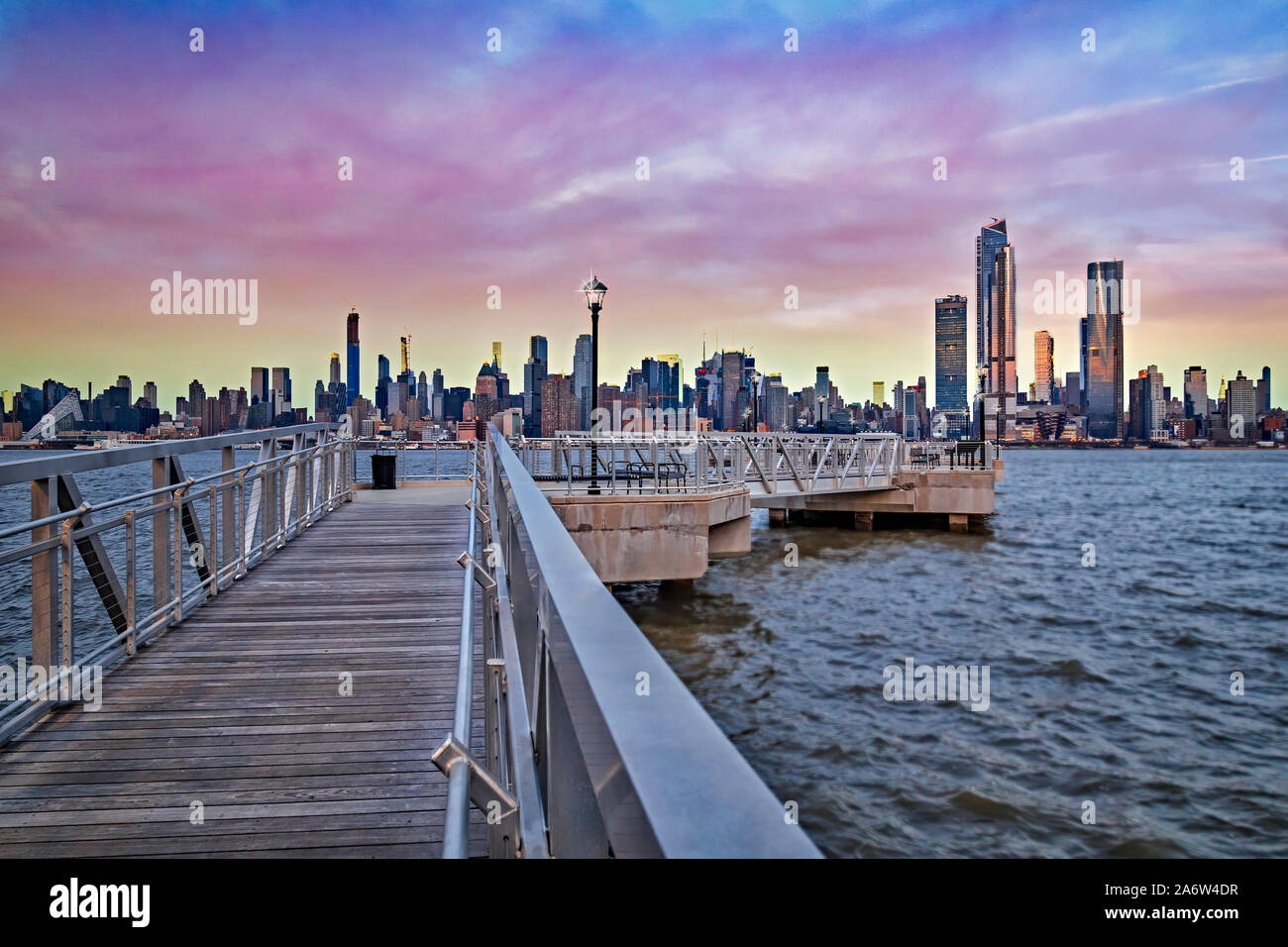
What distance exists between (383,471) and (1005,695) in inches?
587

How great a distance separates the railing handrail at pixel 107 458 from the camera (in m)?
5.26

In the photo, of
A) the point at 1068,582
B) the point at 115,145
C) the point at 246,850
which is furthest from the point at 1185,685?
the point at 115,145

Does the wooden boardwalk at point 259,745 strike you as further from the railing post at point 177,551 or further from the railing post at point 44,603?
the railing post at point 44,603

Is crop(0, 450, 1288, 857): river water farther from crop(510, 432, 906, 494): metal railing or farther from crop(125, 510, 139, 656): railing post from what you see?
crop(125, 510, 139, 656): railing post

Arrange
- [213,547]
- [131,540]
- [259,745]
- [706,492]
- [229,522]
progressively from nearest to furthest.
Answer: [259,745] < [131,540] < [213,547] < [229,522] < [706,492]

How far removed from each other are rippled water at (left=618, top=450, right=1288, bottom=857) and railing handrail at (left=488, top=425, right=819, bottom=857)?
7.48 metres

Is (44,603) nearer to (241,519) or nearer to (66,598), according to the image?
(66,598)

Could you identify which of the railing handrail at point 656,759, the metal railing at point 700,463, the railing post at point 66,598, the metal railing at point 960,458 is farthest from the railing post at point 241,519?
the metal railing at point 960,458

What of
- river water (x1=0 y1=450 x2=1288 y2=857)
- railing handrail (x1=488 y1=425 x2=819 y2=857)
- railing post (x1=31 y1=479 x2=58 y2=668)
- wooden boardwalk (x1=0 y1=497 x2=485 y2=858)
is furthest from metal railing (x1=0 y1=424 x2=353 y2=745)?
railing handrail (x1=488 y1=425 x2=819 y2=857)

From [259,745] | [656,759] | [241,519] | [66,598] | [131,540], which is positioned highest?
[656,759]

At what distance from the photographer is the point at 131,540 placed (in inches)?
247

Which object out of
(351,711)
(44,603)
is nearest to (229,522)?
(44,603)

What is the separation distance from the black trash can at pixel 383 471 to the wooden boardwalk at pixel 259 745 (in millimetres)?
13059

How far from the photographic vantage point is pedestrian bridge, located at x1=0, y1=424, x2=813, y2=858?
1.15m
